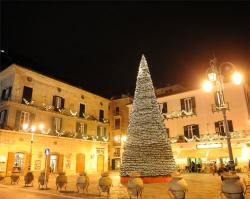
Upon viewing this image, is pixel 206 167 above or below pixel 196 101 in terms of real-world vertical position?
below

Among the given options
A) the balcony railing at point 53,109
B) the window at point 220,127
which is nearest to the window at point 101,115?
the balcony railing at point 53,109

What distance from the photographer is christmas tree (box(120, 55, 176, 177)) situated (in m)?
15.8

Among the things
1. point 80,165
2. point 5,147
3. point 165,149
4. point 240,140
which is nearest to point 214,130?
point 240,140

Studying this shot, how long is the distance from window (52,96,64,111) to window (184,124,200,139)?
1604 centimetres

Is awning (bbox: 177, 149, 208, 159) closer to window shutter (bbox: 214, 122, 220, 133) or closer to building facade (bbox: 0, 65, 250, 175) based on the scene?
building facade (bbox: 0, 65, 250, 175)

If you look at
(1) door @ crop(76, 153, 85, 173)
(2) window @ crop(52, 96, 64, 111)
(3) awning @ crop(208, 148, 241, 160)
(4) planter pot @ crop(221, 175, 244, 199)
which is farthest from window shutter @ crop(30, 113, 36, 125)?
(4) planter pot @ crop(221, 175, 244, 199)

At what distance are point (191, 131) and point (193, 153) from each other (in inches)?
111

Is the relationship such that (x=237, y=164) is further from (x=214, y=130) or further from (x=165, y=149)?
(x=165, y=149)

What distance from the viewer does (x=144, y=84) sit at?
695 inches

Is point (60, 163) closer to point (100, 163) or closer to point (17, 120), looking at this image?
point (17, 120)

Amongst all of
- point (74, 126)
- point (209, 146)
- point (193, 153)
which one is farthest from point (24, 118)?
point (209, 146)

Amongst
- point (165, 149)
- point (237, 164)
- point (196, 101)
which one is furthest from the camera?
point (196, 101)

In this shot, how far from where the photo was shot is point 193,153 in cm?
2684

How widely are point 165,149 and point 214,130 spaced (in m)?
13.0
